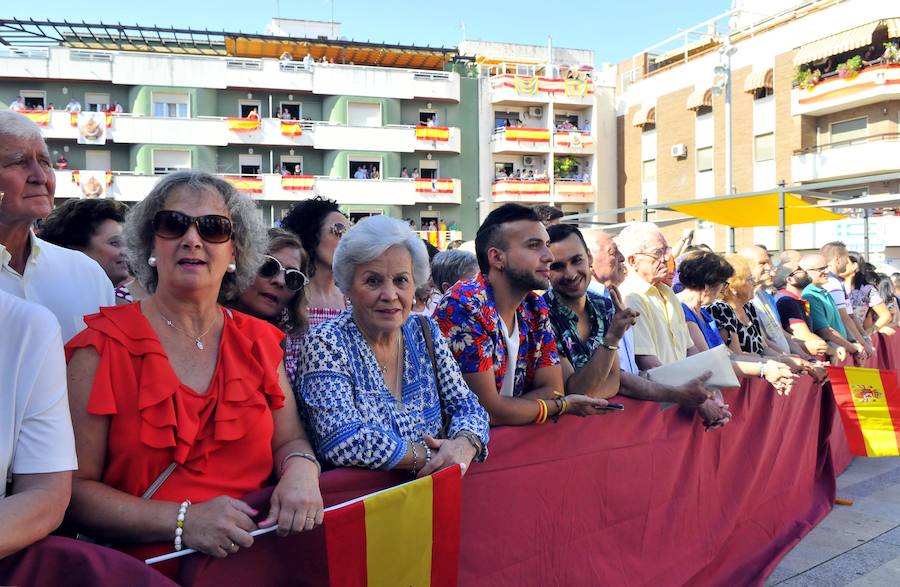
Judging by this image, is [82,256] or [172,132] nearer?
[82,256]

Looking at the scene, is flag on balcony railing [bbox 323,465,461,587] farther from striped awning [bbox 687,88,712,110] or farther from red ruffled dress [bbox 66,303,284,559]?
striped awning [bbox 687,88,712,110]

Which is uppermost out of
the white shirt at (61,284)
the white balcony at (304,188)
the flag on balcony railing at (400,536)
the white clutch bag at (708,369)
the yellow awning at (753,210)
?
the white balcony at (304,188)

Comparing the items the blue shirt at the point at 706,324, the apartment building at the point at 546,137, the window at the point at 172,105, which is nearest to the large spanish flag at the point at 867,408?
the blue shirt at the point at 706,324

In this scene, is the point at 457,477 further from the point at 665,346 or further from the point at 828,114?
the point at 828,114

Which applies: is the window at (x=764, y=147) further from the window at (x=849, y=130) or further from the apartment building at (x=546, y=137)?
the apartment building at (x=546, y=137)

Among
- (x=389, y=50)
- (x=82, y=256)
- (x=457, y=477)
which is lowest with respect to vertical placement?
(x=457, y=477)

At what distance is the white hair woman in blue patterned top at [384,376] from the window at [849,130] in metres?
28.4

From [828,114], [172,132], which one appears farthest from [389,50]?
[828,114]

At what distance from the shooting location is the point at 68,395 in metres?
1.83

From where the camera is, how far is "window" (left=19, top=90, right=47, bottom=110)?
98.6ft

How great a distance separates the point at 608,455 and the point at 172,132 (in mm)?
30849

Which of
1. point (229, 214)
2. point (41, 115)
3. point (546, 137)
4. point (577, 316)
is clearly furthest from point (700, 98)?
point (229, 214)

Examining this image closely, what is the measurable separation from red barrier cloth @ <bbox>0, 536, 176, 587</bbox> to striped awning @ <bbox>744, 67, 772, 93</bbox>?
31306 millimetres

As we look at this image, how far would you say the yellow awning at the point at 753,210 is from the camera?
1380 centimetres
